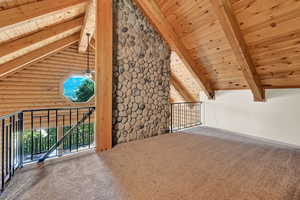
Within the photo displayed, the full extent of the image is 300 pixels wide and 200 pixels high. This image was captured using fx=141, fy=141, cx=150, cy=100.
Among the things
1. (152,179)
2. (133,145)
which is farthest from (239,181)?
(133,145)

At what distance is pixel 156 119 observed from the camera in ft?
12.0

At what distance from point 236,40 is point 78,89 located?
572 centimetres

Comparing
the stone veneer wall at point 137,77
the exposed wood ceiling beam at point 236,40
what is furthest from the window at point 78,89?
the exposed wood ceiling beam at point 236,40

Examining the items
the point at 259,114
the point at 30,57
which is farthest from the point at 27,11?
the point at 259,114

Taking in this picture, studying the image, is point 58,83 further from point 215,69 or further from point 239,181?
point 239,181

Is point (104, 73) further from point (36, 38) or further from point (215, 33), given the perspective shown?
point (215, 33)

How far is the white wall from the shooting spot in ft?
10.4

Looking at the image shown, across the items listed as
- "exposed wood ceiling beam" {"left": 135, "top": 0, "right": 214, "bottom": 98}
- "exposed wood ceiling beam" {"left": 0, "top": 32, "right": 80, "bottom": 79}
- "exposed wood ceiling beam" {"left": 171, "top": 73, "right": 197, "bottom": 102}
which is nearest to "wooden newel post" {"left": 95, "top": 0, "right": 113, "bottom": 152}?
"exposed wood ceiling beam" {"left": 135, "top": 0, "right": 214, "bottom": 98}

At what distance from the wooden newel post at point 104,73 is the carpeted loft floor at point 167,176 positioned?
35 centimetres

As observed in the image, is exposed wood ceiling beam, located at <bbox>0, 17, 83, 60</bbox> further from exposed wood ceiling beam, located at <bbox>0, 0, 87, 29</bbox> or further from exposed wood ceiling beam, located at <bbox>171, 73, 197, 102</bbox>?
exposed wood ceiling beam, located at <bbox>171, 73, 197, 102</bbox>

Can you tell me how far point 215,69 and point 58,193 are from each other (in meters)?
4.09

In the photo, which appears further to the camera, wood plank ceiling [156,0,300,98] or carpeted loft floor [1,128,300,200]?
wood plank ceiling [156,0,300,98]

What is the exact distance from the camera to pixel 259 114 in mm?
3697

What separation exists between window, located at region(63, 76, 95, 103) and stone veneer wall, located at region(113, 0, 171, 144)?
362 centimetres
